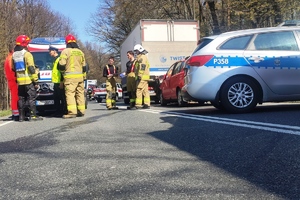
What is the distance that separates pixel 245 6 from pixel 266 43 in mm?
17010

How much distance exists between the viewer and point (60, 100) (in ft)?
35.3

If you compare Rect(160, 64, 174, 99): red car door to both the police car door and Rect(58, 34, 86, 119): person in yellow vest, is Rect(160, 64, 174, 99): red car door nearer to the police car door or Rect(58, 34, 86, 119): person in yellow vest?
Rect(58, 34, 86, 119): person in yellow vest

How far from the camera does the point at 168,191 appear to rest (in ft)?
9.75

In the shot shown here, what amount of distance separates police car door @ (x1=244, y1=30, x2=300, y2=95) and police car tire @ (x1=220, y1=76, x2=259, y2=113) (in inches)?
11.5

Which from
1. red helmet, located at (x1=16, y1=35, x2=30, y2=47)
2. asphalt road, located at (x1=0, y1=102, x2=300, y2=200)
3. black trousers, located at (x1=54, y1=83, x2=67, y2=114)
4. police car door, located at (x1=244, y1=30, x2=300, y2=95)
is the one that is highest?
red helmet, located at (x1=16, y1=35, x2=30, y2=47)

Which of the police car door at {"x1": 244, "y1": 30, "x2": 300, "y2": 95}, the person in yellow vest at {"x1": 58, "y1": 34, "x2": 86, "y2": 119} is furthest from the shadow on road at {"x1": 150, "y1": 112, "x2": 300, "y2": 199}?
the person in yellow vest at {"x1": 58, "y1": 34, "x2": 86, "y2": 119}

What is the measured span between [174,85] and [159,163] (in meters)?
9.39

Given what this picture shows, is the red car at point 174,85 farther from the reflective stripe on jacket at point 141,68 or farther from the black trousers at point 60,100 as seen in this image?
the black trousers at point 60,100

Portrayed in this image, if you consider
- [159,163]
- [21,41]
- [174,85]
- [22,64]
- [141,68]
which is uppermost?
[21,41]

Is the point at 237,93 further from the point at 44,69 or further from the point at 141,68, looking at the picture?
the point at 44,69

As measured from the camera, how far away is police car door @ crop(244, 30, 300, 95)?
7727 millimetres

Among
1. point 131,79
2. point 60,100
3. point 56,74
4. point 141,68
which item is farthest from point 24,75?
point 131,79

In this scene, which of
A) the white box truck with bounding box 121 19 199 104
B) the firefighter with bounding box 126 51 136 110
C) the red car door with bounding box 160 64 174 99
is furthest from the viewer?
the white box truck with bounding box 121 19 199 104

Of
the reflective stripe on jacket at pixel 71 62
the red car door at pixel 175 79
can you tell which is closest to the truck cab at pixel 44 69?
the reflective stripe on jacket at pixel 71 62
